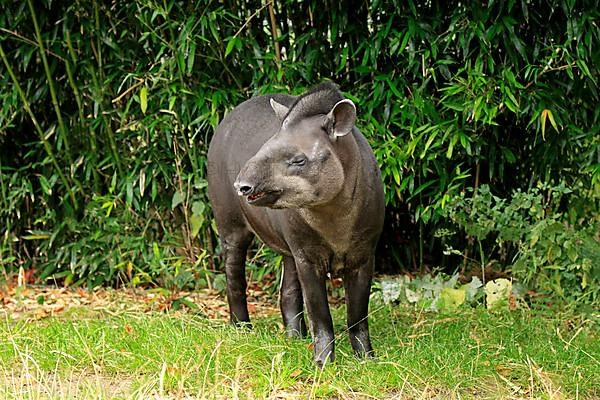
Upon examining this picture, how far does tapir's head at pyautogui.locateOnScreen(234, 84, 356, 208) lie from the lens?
414 centimetres

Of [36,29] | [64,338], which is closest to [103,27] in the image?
[36,29]

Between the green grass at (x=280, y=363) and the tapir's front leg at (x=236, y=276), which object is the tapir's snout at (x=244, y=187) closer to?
the green grass at (x=280, y=363)

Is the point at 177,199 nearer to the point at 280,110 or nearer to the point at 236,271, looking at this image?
the point at 236,271

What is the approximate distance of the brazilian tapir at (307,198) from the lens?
4207 millimetres

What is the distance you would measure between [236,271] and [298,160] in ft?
4.93

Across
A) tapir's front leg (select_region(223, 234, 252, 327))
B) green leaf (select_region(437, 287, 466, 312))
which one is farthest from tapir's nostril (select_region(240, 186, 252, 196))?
green leaf (select_region(437, 287, 466, 312))

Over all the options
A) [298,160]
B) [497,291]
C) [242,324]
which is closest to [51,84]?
[242,324]

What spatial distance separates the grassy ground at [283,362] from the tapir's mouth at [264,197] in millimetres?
666

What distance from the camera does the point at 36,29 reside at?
662 cm

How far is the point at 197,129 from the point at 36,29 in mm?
1247

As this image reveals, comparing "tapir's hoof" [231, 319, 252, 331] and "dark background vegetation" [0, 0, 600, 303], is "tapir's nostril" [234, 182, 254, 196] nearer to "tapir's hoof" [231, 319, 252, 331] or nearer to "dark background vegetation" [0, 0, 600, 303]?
"tapir's hoof" [231, 319, 252, 331]

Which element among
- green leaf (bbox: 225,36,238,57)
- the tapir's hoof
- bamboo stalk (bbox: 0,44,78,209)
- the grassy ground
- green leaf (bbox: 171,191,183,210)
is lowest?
the tapir's hoof

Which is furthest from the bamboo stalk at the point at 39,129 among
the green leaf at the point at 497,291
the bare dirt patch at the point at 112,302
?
the green leaf at the point at 497,291

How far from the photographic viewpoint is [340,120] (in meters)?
4.32
